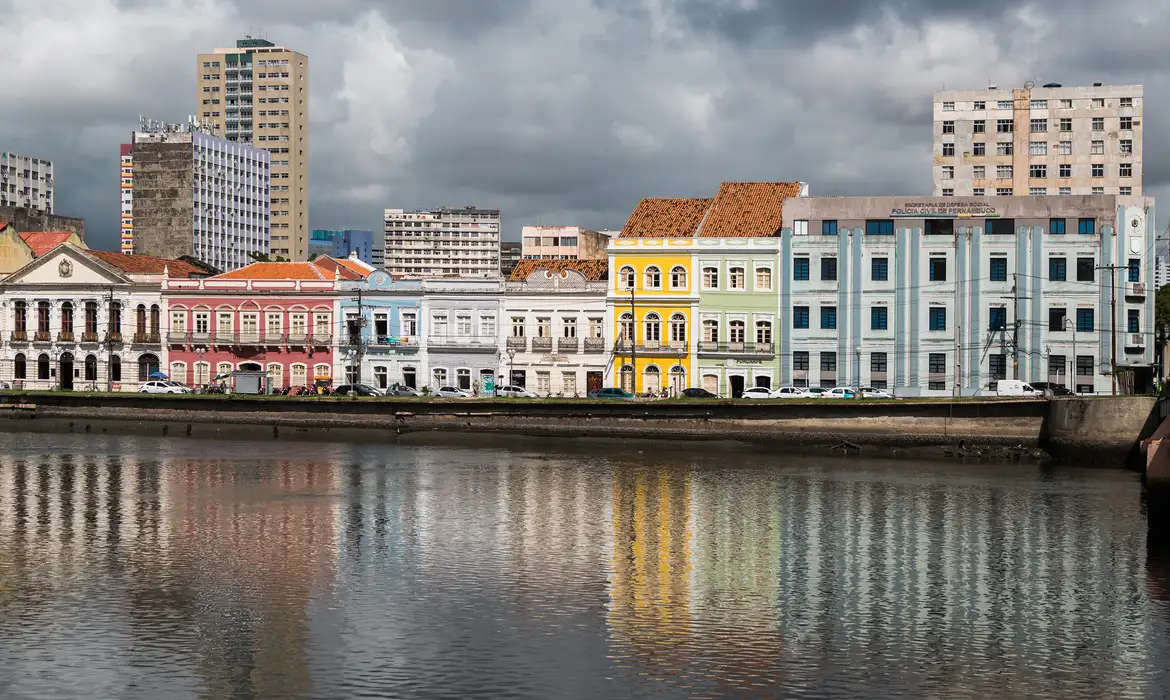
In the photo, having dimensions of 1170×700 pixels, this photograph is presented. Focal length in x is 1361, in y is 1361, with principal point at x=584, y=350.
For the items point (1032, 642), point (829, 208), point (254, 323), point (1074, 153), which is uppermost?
A: point (1074, 153)

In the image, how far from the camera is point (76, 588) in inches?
1437

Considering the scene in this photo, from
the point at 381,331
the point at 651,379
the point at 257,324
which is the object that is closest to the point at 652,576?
the point at 651,379

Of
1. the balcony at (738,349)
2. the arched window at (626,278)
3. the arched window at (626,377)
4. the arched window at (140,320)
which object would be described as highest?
the arched window at (626,278)

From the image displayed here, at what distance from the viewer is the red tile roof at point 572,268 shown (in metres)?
101

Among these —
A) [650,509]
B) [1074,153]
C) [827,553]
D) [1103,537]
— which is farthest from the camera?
[1074,153]

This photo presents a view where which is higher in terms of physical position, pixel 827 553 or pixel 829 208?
pixel 829 208

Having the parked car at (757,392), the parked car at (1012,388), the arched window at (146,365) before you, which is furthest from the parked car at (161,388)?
the parked car at (1012,388)

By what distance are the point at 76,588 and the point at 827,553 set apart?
22523 mm

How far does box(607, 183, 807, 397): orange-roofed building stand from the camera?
9550 cm

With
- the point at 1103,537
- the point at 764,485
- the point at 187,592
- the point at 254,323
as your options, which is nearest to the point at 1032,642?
the point at 1103,537

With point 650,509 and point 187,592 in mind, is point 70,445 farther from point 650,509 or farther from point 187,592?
point 187,592

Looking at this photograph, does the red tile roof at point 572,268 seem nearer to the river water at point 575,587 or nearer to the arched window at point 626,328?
the arched window at point 626,328

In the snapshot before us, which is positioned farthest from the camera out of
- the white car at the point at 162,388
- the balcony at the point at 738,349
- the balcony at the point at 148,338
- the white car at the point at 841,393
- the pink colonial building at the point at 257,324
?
the balcony at the point at 148,338

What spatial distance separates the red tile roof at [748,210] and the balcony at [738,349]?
765 centimetres
